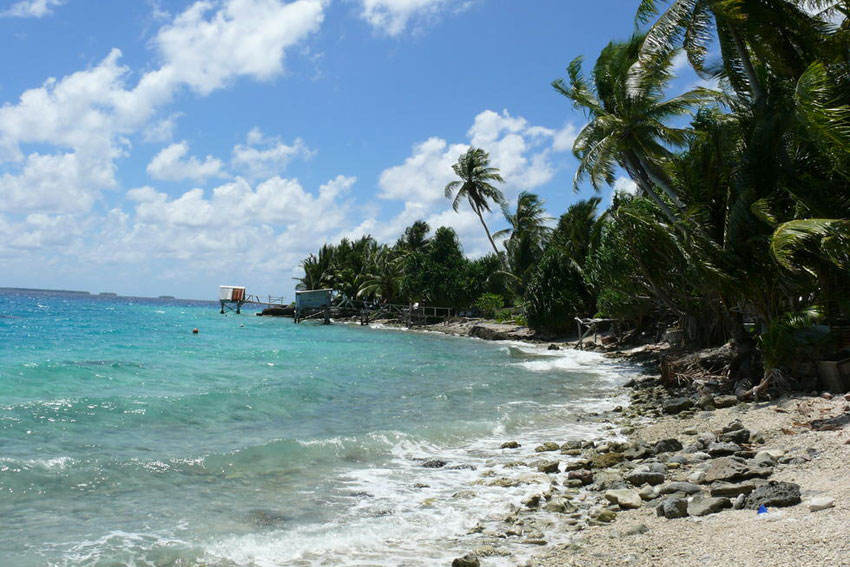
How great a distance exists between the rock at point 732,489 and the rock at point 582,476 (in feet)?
5.89

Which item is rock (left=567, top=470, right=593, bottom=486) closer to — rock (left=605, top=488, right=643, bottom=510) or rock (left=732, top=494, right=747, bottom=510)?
rock (left=605, top=488, right=643, bottom=510)

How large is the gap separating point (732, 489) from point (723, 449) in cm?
229

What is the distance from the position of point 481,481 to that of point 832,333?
27.5 ft

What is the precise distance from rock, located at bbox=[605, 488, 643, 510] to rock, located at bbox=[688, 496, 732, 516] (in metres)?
0.68

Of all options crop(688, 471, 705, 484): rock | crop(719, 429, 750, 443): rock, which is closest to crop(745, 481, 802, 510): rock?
crop(688, 471, 705, 484): rock

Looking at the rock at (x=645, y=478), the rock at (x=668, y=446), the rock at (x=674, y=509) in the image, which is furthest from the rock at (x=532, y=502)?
the rock at (x=668, y=446)

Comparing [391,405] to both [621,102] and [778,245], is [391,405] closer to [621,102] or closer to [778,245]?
[778,245]

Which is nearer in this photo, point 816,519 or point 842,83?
point 816,519

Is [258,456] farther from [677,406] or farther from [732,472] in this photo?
[677,406]

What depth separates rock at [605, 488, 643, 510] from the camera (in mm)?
6461

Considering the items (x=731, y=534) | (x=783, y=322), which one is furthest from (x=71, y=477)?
(x=783, y=322)

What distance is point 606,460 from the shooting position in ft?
28.0

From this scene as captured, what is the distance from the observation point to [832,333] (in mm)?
11961

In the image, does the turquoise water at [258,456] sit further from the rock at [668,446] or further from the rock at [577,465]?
the rock at [668,446]
